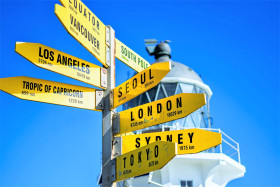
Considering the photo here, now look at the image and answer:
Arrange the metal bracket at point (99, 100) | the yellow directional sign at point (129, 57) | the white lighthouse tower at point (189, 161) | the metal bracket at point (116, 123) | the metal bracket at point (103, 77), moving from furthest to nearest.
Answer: the white lighthouse tower at point (189, 161)
the yellow directional sign at point (129, 57)
the metal bracket at point (103, 77)
the metal bracket at point (99, 100)
the metal bracket at point (116, 123)

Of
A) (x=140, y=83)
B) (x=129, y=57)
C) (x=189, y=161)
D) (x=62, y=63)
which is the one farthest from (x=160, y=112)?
(x=189, y=161)

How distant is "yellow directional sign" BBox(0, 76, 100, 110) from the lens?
486cm

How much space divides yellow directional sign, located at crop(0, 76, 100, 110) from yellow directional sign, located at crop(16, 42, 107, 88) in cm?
17

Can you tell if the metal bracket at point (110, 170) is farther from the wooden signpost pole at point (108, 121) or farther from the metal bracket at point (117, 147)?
the metal bracket at point (117, 147)

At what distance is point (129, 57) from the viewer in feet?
20.9

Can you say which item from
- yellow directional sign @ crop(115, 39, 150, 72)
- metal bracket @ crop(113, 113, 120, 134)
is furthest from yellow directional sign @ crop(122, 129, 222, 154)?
yellow directional sign @ crop(115, 39, 150, 72)

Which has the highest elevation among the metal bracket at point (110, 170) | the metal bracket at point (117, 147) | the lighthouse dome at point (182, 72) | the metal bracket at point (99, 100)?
the lighthouse dome at point (182, 72)

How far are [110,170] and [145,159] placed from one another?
0.72 metres

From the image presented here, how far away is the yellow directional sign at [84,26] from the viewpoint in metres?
4.77

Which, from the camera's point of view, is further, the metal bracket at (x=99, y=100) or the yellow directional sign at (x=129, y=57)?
the yellow directional sign at (x=129, y=57)

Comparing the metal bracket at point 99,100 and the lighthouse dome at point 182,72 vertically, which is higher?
the lighthouse dome at point 182,72

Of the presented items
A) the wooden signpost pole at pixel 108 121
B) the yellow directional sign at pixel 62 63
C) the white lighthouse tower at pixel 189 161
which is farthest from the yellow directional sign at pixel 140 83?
the white lighthouse tower at pixel 189 161

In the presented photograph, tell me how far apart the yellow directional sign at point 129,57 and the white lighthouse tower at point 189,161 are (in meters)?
6.25

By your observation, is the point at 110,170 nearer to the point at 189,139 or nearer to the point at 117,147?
the point at 117,147
